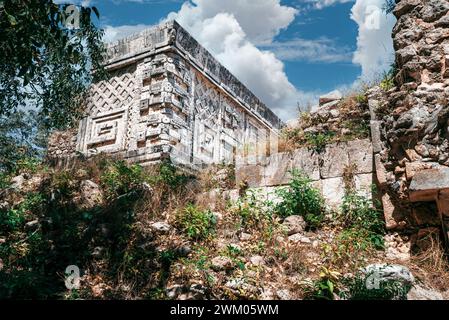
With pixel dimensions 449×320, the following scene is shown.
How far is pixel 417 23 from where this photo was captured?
5090 millimetres

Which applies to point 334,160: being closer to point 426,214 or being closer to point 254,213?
point 254,213

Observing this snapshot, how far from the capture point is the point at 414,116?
457cm

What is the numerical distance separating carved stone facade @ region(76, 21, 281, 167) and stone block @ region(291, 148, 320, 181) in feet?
6.11

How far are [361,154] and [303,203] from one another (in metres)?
1.12

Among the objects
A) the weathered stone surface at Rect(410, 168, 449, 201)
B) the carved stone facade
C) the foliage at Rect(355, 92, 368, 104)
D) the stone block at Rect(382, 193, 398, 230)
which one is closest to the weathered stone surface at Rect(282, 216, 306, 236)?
the stone block at Rect(382, 193, 398, 230)

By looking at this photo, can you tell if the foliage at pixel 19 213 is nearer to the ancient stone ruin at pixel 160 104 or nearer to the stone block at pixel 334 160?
the ancient stone ruin at pixel 160 104

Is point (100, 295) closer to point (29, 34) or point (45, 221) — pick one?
point (45, 221)

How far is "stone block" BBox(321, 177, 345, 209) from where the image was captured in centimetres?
563

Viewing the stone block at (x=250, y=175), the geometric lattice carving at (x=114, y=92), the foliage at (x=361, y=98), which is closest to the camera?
the foliage at (x=361, y=98)

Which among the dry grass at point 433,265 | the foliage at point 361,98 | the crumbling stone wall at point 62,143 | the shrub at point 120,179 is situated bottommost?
the dry grass at point 433,265

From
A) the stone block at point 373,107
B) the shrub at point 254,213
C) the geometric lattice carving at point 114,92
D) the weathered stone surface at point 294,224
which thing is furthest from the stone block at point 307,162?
the geometric lattice carving at point 114,92

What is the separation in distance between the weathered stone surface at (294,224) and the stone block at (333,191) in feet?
1.88

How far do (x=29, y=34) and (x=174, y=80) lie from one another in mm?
4652

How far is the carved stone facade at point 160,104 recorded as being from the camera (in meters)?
8.10
